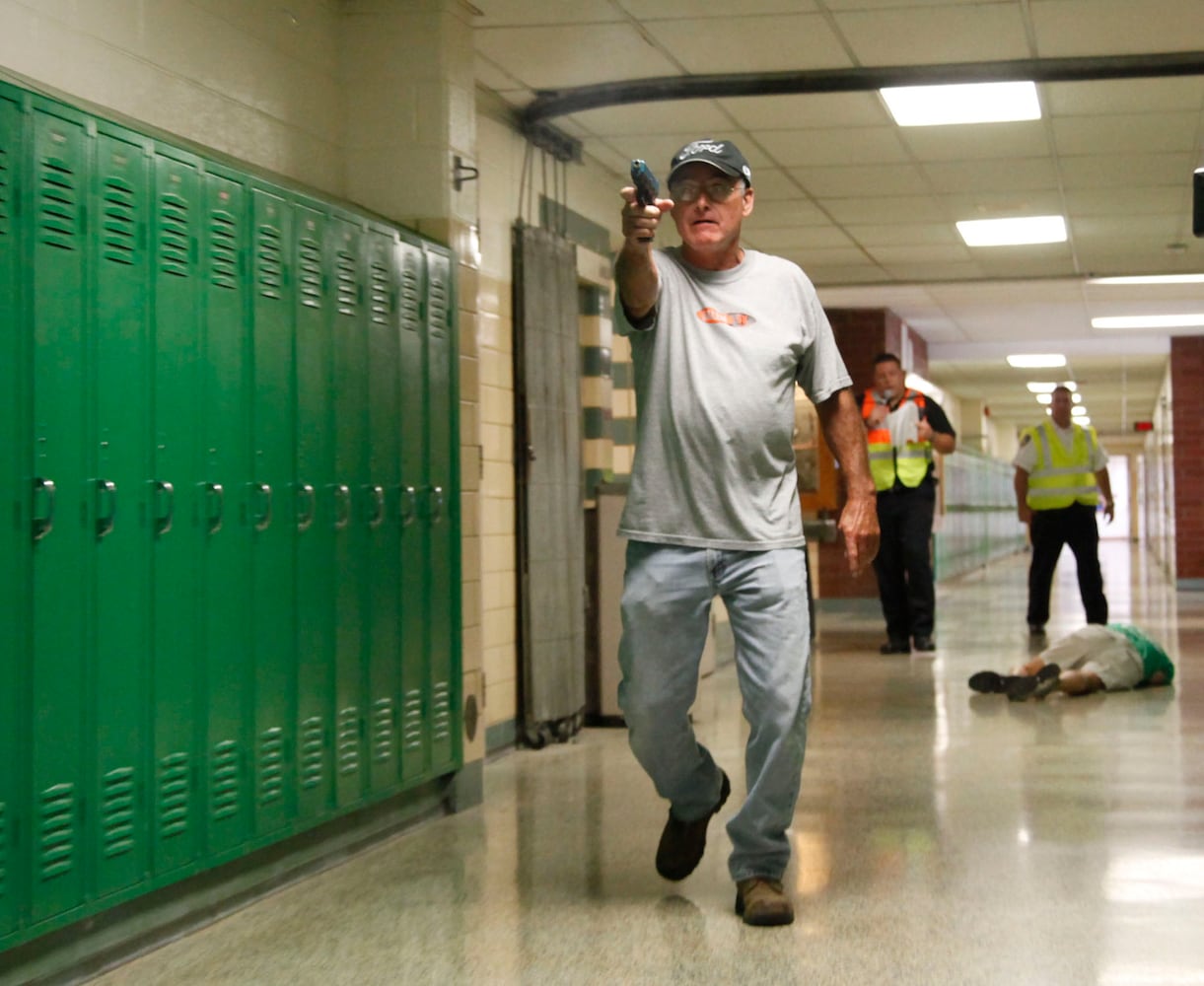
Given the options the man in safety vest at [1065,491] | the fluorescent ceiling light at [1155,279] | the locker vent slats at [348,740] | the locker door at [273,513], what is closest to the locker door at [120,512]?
the locker door at [273,513]

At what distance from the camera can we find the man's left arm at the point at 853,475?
3518mm

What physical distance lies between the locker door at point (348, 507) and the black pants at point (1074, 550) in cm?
618

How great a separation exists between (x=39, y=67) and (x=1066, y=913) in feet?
9.57

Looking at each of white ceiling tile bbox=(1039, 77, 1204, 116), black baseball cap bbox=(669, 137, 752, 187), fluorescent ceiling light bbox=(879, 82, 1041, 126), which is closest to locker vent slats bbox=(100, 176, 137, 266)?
black baseball cap bbox=(669, 137, 752, 187)

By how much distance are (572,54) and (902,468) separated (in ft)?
12.8

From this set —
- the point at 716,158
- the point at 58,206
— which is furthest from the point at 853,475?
the point at 58,206

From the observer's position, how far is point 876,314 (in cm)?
1320

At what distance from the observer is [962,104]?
262 inches

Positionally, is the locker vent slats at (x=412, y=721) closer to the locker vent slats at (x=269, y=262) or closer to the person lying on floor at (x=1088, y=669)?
the locker vent slats at (x=269, y=262)

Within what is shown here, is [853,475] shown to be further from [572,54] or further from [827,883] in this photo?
[572,54]

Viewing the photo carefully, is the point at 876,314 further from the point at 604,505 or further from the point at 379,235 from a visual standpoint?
the point at 379,235

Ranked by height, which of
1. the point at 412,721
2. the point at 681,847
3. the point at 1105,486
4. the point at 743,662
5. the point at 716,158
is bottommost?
the point at 681,847

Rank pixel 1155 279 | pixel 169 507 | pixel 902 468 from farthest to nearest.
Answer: pixel 1155 279
pixel 902 468
pixel 169 507

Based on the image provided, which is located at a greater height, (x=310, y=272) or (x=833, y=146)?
(x=833, y=146)
